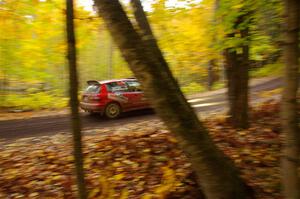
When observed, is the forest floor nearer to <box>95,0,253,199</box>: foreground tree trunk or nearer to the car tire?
<box>95,0,253,199</box>: foreground tree trunk

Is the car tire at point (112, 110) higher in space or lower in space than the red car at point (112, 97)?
lower

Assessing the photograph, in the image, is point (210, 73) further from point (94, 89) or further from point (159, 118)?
point (159, 118)

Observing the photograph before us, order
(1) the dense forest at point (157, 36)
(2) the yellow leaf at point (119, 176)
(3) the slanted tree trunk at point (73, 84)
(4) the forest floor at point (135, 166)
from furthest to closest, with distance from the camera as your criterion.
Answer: (1) the dense forest at point (157, 36), (2) the yellow leaf at point (119, 176), (4) the forest floor at point (135, 166), (3) the slanted tree trunk at point (73, 84)

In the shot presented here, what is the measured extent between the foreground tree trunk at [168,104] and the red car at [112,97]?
1003cm

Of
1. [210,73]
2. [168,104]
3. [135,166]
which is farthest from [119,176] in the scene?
[210,73]

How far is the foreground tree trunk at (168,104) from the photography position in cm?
369

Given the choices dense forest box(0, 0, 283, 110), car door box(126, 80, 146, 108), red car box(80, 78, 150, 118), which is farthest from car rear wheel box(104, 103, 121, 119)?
dense forest box(0, 0, 283, 110)

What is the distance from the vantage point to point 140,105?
47.2 feet

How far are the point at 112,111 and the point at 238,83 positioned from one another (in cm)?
686


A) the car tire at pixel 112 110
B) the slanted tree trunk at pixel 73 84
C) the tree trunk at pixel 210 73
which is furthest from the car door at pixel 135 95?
the tree trunk at pixel 210 73

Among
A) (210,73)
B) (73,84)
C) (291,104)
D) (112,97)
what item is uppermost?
(210,73)

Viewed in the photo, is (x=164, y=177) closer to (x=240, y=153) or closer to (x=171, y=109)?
(x=240, y=153)

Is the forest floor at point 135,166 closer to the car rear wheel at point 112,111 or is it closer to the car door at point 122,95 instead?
the car rear wheel at point 112,111

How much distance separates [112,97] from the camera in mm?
13922
